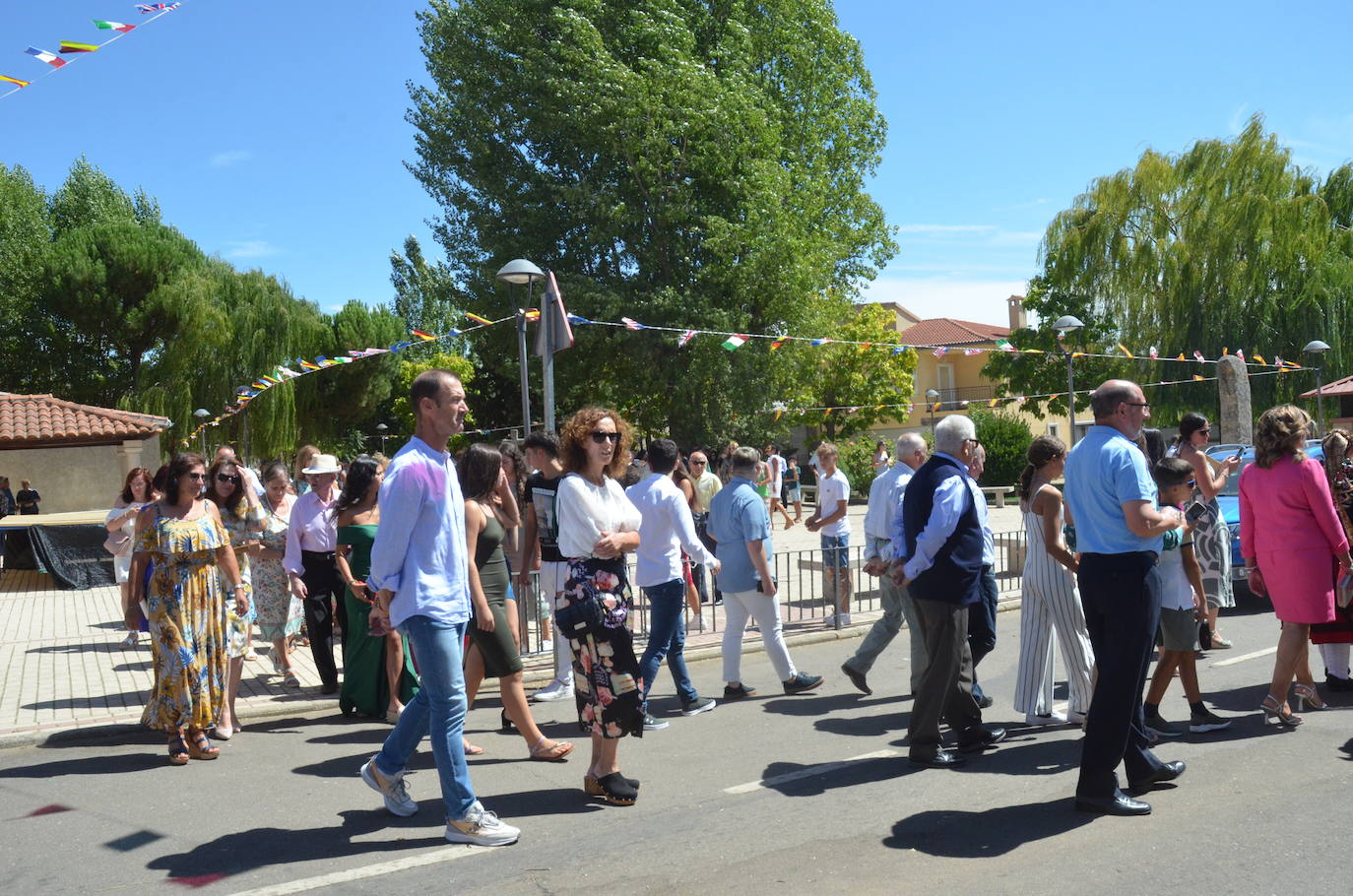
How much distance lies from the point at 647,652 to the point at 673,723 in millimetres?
895

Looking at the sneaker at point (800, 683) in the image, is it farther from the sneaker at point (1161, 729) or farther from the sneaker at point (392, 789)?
the sneaker at point (392, 789)

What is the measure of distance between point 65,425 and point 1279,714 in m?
26.5

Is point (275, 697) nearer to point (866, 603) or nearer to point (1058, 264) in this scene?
point (866, 603)

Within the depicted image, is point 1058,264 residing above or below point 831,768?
above

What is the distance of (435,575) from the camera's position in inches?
187

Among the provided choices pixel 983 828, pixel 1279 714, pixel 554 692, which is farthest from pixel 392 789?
pixel 1279 714

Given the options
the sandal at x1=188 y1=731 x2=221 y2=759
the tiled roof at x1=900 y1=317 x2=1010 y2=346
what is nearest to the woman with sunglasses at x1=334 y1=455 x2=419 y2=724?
the sandal at x1=188 y1=731 x2=221 y2=759

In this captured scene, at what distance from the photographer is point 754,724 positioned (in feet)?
23.2

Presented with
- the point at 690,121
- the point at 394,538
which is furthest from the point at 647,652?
the point at 690,121

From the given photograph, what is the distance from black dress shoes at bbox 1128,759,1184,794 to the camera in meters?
5.21

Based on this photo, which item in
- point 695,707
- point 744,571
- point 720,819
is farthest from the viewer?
point 744,571

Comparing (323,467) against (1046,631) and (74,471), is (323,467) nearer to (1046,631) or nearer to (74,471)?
(1046,631)

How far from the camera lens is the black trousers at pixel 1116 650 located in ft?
16.0

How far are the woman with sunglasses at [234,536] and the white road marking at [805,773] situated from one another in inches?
132
